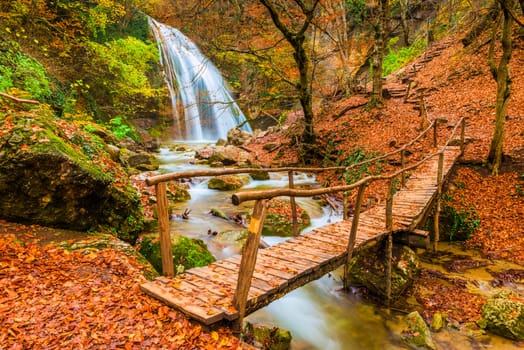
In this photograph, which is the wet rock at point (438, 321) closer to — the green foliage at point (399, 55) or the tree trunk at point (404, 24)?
the green foliage at point (399, 55)

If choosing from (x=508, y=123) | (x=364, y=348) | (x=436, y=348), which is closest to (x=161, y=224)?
(x=364, y=348)

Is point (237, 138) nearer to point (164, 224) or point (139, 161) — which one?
point (139, 161)

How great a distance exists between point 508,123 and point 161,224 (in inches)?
526

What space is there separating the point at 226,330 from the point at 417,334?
3607mm

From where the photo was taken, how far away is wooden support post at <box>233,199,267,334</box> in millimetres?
3131

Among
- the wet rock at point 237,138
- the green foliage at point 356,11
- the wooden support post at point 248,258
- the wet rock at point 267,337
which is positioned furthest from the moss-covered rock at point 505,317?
the green foliage at point 356,11

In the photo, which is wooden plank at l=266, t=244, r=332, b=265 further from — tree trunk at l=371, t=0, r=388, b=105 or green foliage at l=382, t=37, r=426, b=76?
green foliage at l=382, t=37, r=426, b=76

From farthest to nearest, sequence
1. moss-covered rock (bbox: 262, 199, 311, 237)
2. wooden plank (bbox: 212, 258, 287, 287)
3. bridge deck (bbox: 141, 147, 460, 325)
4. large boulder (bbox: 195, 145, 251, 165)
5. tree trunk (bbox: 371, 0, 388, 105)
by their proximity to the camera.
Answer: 1. large boulder (bbox: 195, 145, 251, 165)
2. tree trunk (bbox: 371, 0, 388, 105)
3. moss-covered rock (bbox: 262, 199, 311, 237)
4. wooden plank (bbox: 212, 258, 287, 287)
5. bridge deck (bbox: 141, 147, 460, 325)

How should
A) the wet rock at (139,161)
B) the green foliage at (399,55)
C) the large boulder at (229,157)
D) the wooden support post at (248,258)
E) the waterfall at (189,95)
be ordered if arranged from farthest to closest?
1. the waterfall at (189,95)
2. the green foliage at (399,55)
3. the large boulder at (229,157)
4. the wet rock at (139,161)
5. the wooden support post at (248,258)

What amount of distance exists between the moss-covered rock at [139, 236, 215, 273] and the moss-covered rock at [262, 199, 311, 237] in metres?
3.25

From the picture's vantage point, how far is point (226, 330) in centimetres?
317

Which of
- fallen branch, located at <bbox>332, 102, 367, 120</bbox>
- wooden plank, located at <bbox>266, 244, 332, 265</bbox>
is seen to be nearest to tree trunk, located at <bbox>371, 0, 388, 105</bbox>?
fallen branch, located at <bbox>332, 102, 367, 120</bbox>

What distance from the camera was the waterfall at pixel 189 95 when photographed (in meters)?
26.2

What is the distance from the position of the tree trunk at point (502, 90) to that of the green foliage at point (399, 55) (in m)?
16.9
